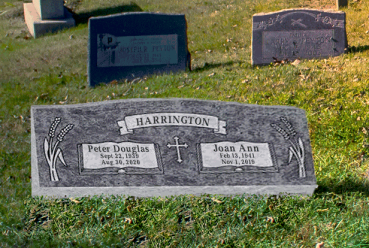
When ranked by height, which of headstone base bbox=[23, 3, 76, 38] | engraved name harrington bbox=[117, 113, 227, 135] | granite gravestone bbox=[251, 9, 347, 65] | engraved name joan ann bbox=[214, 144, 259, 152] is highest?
headstone base bbox=[23, 3, 76, 38]

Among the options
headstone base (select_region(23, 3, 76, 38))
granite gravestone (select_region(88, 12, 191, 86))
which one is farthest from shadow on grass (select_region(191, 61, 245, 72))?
headstone base (select_region(23, 3, 76, 38))

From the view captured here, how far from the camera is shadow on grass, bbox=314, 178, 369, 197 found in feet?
14.0

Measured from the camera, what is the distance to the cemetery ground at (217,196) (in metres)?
3.70

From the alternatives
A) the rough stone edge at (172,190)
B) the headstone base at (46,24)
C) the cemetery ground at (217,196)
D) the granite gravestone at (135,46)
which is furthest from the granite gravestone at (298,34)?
the headstone base at (46,24)

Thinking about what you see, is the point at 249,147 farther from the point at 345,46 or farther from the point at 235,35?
the point at 235,35

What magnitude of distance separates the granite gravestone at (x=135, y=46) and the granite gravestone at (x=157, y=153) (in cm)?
483

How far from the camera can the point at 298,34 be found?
28.3 feet

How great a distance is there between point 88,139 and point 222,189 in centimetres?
150

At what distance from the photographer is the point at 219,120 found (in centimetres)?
409

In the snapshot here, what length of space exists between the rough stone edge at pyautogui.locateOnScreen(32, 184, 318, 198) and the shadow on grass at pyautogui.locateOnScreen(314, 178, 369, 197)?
295mm

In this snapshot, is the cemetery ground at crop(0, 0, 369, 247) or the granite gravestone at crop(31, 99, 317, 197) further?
the granite gravestone at crop(31, 99, 317, 197)

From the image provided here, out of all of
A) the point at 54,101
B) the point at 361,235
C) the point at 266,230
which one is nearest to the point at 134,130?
the point at 266,230

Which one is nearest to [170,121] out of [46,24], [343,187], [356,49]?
[343,187]

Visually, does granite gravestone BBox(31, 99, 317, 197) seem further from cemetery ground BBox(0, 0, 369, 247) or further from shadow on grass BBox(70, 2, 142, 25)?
shadow on grass BBox(70, 2, 142, 25)
